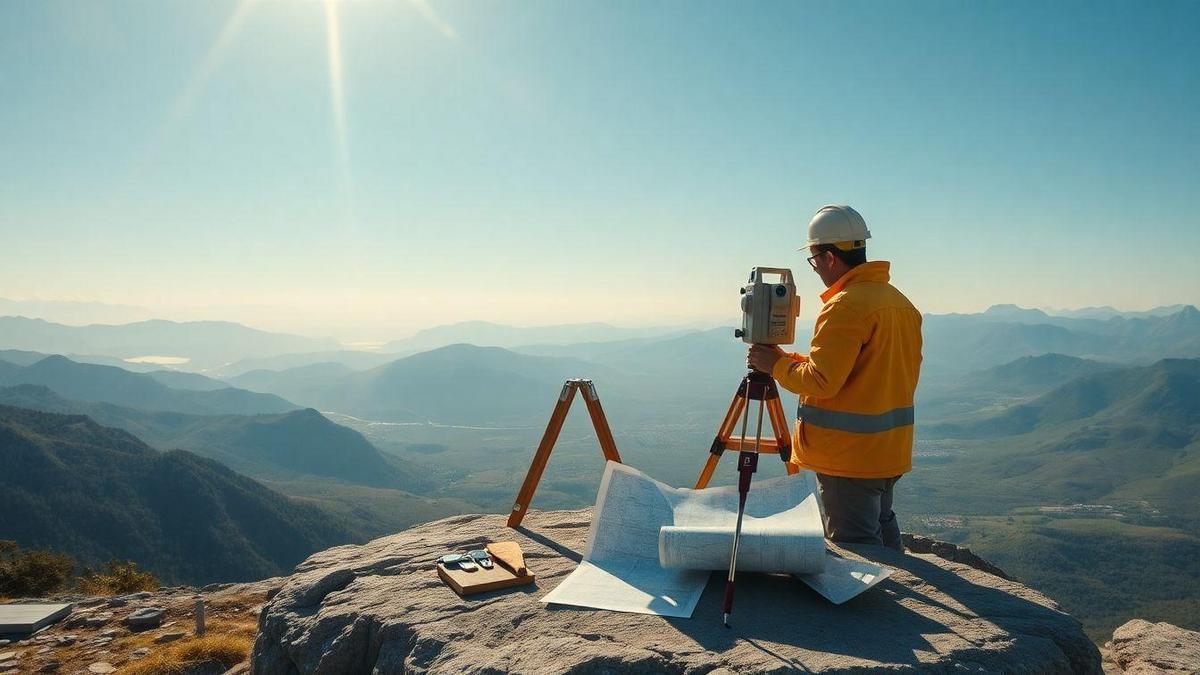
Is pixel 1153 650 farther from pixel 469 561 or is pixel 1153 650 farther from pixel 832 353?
pixel 469 561

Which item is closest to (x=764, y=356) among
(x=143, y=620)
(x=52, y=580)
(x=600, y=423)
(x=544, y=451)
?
(x=600, y=423)

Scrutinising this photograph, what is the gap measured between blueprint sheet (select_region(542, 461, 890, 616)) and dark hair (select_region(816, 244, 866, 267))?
1882mm

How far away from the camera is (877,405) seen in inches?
196

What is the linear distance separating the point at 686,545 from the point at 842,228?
2923 mm

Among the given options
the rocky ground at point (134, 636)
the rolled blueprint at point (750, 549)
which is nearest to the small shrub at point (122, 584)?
the rocky ground at point (134, 636)

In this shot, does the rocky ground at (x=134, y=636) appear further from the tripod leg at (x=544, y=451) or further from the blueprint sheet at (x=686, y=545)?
the blueprint sheet at (x=686, y=545)

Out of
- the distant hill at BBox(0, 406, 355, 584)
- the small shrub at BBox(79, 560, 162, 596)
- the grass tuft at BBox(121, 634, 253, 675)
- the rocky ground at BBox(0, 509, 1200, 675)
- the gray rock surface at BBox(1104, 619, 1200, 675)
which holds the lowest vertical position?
the distant hill at BBox(0, 406, 355, 584)

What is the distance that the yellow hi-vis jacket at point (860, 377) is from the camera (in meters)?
4.84

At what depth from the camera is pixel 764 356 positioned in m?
5.17

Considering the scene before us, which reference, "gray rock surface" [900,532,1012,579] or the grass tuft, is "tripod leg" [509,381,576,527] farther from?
"gray rock surface" [900,532,1012,579]

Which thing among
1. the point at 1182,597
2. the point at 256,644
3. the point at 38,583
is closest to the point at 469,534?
the point at 256,644

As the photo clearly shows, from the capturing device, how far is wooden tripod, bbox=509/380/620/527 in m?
6.29

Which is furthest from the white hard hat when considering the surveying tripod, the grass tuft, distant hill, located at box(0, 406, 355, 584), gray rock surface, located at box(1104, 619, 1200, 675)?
distant hill, located at box(0, 406, 355, 584)

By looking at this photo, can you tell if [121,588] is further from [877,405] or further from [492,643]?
[877,405]
